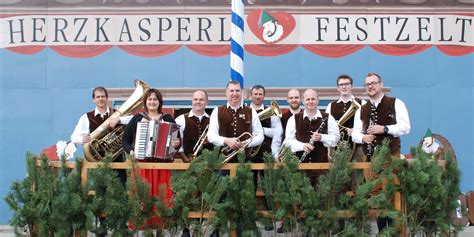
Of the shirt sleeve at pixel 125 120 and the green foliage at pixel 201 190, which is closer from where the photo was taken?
the green foliage at pixel 201 190

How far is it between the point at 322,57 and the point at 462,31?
2023mm

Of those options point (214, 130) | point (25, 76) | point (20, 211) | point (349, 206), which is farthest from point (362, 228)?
point (25, 76)

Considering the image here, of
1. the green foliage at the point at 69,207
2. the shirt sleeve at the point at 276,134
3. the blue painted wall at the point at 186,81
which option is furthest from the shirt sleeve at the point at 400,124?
the blue painted wall at the point at 186,81

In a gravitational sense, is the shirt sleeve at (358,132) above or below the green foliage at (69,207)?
above

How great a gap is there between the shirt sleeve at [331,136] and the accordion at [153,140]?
148 centimetres

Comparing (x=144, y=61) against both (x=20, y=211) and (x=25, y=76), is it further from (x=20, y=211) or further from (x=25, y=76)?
(x=20, y=211)

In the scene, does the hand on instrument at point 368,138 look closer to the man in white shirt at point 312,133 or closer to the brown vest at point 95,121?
the man in white shirt at point 312,133

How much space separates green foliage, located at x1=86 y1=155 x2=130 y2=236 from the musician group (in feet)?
1.19

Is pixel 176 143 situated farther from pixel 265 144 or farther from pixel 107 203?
pixel 265 144

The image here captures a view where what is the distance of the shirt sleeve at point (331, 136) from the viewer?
18.9 ft

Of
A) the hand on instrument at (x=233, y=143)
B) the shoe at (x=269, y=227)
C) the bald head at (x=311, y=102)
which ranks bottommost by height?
the shoe at (x=269, y=227)

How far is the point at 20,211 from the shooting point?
519cm

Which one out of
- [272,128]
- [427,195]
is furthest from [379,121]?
[272,128]

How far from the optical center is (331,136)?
580cm
